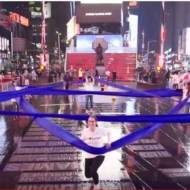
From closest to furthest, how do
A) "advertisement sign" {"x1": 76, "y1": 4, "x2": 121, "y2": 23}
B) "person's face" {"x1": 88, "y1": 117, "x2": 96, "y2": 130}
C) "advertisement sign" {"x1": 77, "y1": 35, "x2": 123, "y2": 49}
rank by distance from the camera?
"person's face" {"x1": 88, "y1": 117, "x2": 96, "y2": 130}, "advertisement sign" {"x1": 77, "y1": 35, "x2": 123, "y2": 49}, "advertisement sign" {"x1": 76, "y1": 4, "x2": 121, "y2": 23}

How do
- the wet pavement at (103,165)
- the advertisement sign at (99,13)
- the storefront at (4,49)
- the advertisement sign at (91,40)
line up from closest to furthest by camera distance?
1. the wet pavement at (103,165)
2. the advertisement sign at (91,40)
3. the storefront at (4,49)
4. the advertisement sign at (99,13)

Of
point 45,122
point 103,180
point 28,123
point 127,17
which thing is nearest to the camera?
point 103,180

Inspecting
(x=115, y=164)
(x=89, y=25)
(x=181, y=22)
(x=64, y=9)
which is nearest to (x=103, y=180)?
(x=115, y=164)

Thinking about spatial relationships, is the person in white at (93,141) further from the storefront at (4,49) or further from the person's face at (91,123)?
the storefront at (4,49)

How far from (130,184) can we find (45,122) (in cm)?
245

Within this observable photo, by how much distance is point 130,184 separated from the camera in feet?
30.0

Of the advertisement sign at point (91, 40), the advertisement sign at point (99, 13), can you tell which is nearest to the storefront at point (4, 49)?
the advertisement sign at point (91, 40)

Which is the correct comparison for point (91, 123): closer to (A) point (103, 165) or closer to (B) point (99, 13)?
(A) point (103, 165)

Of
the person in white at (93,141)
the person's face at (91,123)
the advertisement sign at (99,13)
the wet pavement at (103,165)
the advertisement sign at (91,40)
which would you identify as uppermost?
the advertisement sign at (99,13)

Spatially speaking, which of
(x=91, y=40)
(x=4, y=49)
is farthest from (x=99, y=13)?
(x=4, y=49)

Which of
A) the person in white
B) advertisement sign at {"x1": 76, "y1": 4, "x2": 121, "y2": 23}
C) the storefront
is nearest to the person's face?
the person in white

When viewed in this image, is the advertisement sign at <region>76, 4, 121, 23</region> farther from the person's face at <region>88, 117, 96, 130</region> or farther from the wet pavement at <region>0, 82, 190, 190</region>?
the person's face at <region>88, 117, 96, 130</region>

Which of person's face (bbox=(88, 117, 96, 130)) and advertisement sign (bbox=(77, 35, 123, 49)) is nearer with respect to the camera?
person's face (bbox=(88, 117, 96, 130))

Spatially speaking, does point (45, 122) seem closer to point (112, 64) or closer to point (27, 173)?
point (27, 173)
